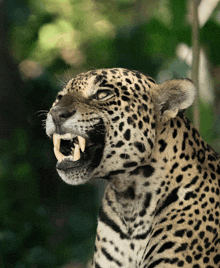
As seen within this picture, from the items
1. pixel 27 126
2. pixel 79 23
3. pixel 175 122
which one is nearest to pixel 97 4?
pixel 79 23

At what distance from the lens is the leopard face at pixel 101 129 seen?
406cm

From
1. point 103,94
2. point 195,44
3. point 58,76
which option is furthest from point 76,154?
point 58,76

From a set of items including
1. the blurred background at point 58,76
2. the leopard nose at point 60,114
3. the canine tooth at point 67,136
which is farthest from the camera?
the blurred background at point 58,76

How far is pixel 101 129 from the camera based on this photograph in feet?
13.5

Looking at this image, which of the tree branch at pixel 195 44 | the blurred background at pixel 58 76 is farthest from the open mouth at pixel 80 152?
the tree branch at pixel 195 44

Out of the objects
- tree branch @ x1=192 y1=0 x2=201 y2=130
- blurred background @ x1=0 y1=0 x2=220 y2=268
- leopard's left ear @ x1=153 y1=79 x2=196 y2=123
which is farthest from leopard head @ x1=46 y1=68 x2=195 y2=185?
tree branch @ x1=192 y1=0 x2=201 y2=130

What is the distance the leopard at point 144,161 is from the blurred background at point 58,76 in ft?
3.38

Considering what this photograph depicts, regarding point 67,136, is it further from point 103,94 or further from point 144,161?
point 144,161

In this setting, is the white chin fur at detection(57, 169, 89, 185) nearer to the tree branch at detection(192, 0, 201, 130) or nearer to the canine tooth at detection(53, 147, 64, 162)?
the canine tooth at detection(53, 147, 64, 162)

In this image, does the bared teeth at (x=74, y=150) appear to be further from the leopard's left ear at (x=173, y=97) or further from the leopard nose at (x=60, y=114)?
the leopard's left ear at (x=173, y=97)

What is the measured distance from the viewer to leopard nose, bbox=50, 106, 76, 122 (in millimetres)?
3982

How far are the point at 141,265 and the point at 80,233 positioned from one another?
520cm

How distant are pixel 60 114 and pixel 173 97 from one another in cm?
93

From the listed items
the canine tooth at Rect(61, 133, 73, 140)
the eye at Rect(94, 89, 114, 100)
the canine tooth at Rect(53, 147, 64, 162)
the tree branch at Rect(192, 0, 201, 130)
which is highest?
the tree branch at Rect(192, 0, 201, 130)
